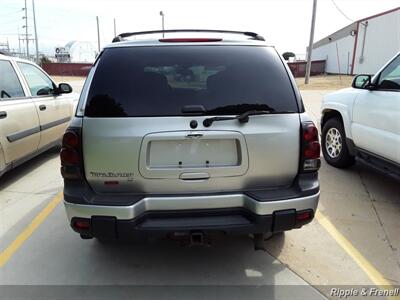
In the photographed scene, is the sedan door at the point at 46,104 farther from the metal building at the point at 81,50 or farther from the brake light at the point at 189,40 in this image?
the metal building at the point at 81,50

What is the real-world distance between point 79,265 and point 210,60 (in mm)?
2033

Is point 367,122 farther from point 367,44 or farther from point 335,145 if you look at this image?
point 367,44

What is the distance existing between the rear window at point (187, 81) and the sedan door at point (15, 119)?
2773 millimetres

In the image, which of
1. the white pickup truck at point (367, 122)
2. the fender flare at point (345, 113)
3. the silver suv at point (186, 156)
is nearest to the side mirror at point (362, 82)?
the white pickup truck at point (367, 122)

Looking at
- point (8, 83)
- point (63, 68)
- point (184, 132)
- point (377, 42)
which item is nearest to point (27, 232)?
point (184, 132)

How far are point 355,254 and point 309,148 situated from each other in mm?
1276

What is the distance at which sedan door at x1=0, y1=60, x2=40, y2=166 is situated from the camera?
5066 millimetres

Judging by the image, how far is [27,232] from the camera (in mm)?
3963

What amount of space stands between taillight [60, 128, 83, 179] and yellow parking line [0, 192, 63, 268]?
1.27 meters

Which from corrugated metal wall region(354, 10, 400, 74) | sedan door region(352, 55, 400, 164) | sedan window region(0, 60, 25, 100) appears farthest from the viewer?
corrugated metal wall region(354, 10, 400, 74)

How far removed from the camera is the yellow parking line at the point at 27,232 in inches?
138

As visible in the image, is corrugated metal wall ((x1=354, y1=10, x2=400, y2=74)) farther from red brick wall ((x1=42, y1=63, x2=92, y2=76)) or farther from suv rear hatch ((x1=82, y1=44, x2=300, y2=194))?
red brick wall ((x1=42, y1=63, x2=92, y2=76))

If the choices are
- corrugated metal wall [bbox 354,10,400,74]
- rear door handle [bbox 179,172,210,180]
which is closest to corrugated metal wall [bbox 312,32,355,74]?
corrugated metal wall [bbox 354,10,400,74]

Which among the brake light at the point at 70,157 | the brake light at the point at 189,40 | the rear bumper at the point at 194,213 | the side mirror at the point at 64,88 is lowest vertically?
the rear bumper at the point at 194,213
